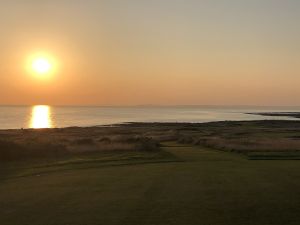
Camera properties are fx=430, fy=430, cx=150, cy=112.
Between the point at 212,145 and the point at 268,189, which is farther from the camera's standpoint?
the point at 212,145

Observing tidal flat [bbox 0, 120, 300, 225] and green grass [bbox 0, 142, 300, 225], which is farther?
tidal flat [bbox 0, 120, 300, 225]

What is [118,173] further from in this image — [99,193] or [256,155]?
[256,155]

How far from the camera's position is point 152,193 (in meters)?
19.1

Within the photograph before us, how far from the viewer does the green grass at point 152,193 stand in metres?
15.1

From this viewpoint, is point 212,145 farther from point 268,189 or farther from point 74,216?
point 74,216

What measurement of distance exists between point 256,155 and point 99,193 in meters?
19.0

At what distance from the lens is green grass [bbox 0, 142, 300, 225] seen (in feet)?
49.6

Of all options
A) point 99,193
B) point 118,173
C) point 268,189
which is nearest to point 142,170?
point 118,173

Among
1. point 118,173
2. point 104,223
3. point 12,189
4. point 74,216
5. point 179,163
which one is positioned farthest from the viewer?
point 179,163

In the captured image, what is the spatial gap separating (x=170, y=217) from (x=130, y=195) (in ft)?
13.3

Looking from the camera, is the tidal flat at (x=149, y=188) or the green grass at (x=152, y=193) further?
the tidal flat at (x=149, y=188)

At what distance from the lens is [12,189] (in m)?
21.2

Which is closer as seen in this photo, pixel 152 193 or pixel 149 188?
pixel 152 193

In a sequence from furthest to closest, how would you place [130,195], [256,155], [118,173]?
[256,155] < [118,173] < [130,195]
